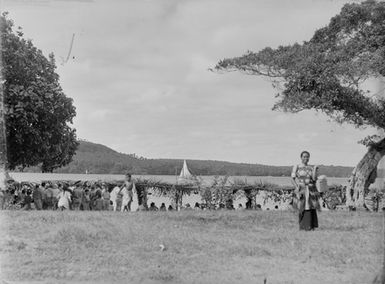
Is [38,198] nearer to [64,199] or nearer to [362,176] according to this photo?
[64,199]

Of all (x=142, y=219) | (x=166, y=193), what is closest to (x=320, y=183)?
(x=142, y=219)

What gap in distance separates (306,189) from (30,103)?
217 inches

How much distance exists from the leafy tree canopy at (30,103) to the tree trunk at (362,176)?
8.95 m

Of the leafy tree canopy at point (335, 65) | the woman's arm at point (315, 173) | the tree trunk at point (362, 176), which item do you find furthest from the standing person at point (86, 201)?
the tree trunk at point (362, 176)

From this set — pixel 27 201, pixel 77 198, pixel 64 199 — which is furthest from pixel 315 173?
pixel 27 201

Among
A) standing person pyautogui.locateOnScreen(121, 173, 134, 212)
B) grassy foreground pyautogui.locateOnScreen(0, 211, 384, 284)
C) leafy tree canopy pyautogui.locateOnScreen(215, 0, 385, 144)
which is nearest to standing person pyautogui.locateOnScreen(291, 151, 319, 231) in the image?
grassy foreground pyautogui.locateOnScreen(0, 211, 384, 284)

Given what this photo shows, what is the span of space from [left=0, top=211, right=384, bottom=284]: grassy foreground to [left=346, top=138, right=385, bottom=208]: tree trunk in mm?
7944

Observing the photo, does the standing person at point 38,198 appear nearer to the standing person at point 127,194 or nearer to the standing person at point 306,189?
the standing person at point 127,194

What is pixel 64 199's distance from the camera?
607 inches

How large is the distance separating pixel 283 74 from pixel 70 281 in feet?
31.0

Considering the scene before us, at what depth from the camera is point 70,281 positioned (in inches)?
248

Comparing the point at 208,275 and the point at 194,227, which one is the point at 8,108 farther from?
the point at 208,275

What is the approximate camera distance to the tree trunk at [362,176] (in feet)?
58.6

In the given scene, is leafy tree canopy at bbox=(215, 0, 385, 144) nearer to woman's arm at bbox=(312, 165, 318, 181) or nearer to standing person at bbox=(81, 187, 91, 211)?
woman's arm at bbox=(312, 165, 318, 181)
